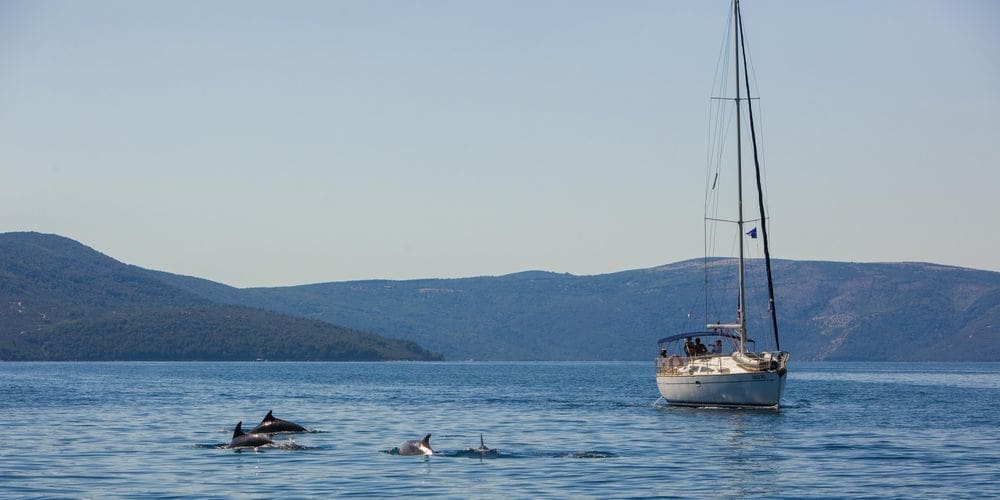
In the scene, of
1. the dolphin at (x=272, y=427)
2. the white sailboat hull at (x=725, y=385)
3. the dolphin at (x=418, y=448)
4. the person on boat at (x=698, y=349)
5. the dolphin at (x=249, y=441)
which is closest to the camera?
the dolphin at (x=418, y=448)

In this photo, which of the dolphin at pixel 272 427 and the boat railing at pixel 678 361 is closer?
the dolphin at pixel 272 427

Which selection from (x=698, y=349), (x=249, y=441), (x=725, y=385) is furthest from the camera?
(x=698, y=349)

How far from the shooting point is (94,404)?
275ft

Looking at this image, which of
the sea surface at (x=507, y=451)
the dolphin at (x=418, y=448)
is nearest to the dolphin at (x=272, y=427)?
the sea surface at (x=507, y=451)

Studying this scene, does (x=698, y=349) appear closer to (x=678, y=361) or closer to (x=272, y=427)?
(x=678, y=361)

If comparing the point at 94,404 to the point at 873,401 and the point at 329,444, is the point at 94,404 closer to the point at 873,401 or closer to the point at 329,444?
the point at 329,444

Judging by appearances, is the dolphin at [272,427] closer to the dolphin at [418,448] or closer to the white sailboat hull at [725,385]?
the dolphin at [418,448]

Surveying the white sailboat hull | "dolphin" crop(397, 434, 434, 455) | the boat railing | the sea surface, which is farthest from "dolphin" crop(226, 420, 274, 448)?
the boat railing

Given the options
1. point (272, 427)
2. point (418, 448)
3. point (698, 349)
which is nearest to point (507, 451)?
point (418, 448)

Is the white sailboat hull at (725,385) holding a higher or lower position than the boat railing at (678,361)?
lower

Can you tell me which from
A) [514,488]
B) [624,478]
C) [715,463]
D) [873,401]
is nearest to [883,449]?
[715,463]

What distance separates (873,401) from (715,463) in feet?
182

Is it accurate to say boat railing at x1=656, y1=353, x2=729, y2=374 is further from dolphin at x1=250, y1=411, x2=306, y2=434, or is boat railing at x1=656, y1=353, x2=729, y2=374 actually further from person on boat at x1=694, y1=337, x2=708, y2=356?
dolphin at x1=250, y1=411, x2=306, y2=434

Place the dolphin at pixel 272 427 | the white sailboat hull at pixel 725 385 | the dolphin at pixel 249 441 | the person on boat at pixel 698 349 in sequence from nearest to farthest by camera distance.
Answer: the dolphin at pixel 249 441 < the dolphin at pixel 272 427 < the white sailboat hull at pixel 725 385 < the person on boat at pixel 698 349
